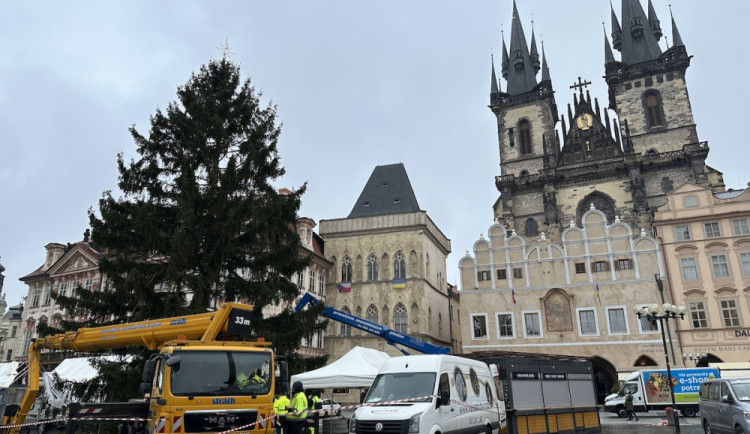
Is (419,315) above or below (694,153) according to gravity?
below

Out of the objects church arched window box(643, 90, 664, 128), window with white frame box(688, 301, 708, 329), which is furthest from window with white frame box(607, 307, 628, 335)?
church arched window box(643, 90, 664, 128)

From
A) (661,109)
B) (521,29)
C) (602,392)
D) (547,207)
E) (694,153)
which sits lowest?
(602,392)

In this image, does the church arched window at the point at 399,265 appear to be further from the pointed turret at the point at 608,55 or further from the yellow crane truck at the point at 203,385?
→ the pointed turret at the point at 608,55

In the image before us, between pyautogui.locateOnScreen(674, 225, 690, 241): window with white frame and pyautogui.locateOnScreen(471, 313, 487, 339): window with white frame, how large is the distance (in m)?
13.7

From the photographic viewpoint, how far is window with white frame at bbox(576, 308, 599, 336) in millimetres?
33594

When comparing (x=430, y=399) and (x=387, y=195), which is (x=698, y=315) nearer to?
(x=387, y=195)

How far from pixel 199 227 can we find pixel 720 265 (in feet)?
107

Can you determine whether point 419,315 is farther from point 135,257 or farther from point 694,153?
point 694,153

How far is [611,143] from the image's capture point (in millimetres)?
52656

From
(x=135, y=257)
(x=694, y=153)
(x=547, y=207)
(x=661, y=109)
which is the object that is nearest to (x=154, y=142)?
(x=135, y=257)

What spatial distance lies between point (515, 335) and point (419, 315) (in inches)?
269

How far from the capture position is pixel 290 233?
58.5ft

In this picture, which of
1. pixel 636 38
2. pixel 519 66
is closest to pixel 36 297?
pixel 519 66

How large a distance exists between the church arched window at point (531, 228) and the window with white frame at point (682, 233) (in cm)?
1705
